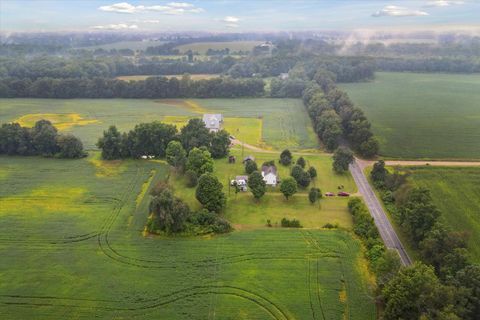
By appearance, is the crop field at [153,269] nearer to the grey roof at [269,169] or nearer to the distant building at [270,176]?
the distant building at [270,176]

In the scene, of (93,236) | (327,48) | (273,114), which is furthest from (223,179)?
(327,48)

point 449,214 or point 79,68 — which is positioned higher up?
point 79,68

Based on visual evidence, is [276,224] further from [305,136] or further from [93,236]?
[305,136]

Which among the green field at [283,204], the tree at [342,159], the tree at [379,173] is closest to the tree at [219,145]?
the green field at [283,204]

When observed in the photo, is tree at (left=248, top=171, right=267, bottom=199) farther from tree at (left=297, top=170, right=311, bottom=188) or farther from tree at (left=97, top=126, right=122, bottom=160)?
tree at (left=97, top=126, right=122, bottom=160)

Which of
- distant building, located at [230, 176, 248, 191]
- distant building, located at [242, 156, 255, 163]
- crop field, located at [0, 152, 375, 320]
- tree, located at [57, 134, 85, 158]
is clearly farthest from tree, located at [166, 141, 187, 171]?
tree, located at [57, 134, 85, 158]

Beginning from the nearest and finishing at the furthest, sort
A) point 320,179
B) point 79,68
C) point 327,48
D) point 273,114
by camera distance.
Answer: point 320,179, point 273,114, point 327,48, point 79,68
